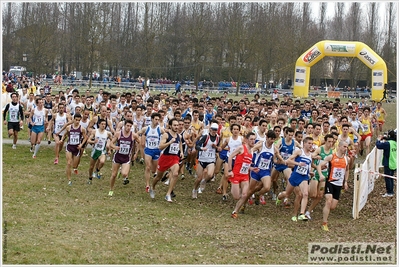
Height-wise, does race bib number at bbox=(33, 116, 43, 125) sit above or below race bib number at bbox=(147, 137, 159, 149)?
above

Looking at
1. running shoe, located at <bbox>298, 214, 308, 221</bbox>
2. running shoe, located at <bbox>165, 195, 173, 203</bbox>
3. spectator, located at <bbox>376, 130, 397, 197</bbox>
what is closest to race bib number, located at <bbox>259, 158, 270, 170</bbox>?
running shoe, located at <bbox>298, 214, 308, 221</bbox>

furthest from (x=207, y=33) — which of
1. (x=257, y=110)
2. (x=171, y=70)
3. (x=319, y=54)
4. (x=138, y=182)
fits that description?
(x=138, y=182)

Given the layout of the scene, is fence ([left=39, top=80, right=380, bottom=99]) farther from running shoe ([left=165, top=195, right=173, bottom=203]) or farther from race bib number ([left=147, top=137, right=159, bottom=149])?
running shoe ([left=165, top=195, right=173, bottom=203])

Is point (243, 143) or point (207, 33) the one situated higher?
point (207, 33)

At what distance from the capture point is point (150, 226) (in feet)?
37.7

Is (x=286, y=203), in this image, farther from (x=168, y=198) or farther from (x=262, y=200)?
(x=168, y=198)

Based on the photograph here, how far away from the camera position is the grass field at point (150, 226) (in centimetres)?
952

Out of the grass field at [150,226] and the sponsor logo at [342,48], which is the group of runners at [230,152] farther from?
the sponsor logo at [342,48]

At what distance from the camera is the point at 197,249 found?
1005 centimetres

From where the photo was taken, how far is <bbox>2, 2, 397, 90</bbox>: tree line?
54031 millimetres

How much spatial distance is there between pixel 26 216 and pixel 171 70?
2228 inches

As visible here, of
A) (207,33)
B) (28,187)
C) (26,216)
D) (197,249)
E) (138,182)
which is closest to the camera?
(197,249)

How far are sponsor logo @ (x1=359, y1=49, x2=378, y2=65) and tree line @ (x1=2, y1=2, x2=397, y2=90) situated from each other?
13388 millimetres

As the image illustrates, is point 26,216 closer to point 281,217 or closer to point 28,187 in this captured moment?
point 28,187
